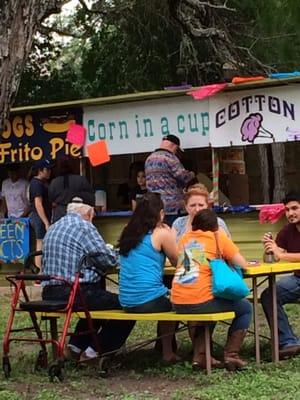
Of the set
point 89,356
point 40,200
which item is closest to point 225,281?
point 89,356

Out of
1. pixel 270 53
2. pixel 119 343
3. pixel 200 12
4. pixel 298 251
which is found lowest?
pixel 119 343

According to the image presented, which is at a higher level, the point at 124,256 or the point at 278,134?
the point at 278,134

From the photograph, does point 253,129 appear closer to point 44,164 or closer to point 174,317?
point 44,164

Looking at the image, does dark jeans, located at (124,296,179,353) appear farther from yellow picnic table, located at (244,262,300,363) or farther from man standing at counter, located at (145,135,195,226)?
man standing at counter, located at (145,135,195,226)

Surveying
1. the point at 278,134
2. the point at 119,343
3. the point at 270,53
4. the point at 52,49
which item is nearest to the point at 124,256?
the point at 119,343

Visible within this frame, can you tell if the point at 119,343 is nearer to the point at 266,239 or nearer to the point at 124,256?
the point at 124,256

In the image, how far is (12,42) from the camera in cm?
484

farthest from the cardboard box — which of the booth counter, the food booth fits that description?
the booth counter

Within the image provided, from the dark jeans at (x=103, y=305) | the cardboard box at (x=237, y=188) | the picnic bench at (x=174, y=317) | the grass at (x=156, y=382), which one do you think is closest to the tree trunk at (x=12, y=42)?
the dark jeans at (x=103, y=305)

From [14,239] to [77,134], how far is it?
1.62 metres

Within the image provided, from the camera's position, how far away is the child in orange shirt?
515 centimetres

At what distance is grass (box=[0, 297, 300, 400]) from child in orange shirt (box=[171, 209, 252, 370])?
180 millimetres

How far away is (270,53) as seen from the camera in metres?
11.4

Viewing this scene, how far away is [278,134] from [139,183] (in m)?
1.97
